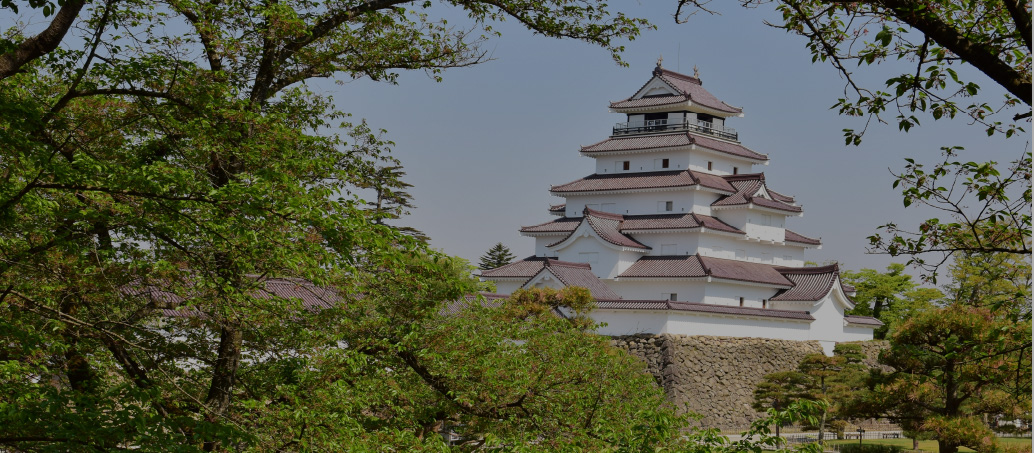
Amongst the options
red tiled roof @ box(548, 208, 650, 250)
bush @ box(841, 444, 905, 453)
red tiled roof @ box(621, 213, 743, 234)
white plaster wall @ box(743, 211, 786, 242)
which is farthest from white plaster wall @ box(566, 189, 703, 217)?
bush @ box(841, 444, 905, 453)

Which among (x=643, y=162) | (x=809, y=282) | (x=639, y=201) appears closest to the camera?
(x=809, y=282)

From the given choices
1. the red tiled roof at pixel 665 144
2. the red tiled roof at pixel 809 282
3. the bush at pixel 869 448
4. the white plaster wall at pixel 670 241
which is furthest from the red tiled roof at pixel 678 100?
the bush at pixel 869 448

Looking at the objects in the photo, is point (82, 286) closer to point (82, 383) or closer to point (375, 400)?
point (82, 383)

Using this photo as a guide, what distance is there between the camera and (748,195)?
125 ft

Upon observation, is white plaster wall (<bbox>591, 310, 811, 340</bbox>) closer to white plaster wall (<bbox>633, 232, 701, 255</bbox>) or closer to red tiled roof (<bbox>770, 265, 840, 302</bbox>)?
red tiled roof (<bbox>770, 265, 840, 302</bbox>)

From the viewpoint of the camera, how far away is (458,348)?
33.5ft

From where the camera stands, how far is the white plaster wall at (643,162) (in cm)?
3950

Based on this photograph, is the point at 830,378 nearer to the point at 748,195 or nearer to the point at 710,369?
the point at 710,369

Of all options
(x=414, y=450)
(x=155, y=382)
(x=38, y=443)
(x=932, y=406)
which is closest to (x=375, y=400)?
A: (x=414, y=450)

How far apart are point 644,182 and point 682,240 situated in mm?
3243

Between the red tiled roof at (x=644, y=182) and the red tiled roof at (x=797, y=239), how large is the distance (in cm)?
326

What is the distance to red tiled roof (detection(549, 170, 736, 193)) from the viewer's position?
38219 millimetres

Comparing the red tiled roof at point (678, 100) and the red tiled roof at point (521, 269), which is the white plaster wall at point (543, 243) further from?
the red tiled roof at point (678, 100)

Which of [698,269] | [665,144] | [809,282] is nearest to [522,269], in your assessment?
[698,269]
